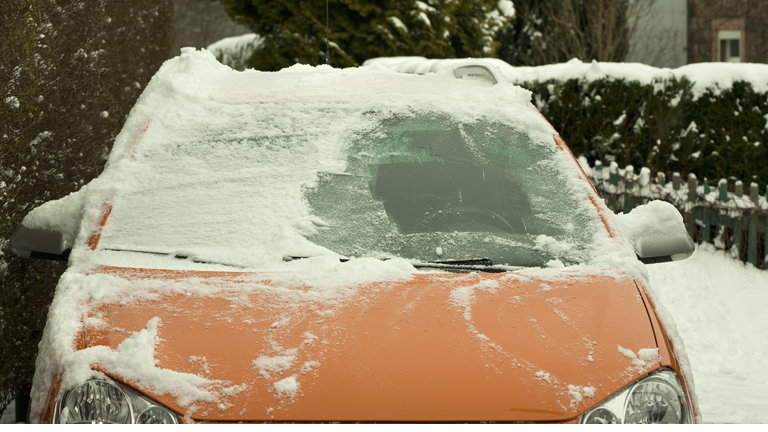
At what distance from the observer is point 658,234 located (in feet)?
8.78

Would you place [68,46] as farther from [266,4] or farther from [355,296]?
[266,4]

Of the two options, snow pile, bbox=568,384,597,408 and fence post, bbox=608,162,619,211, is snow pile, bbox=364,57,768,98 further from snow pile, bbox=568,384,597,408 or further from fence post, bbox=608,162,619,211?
snow pile, bbox=568,384,597,408

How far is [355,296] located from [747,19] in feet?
62.2

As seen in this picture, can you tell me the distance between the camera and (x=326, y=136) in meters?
2.85

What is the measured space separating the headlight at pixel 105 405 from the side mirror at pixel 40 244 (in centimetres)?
79

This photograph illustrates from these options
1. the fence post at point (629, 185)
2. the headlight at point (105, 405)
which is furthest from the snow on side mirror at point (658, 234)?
the fence post at point (629, 185)

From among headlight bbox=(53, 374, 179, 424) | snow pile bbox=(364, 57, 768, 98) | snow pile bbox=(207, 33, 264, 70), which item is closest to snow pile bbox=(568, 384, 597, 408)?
headlight bbox=(53, 374, 179, 424)

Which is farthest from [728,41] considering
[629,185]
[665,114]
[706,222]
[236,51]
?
[629,185]

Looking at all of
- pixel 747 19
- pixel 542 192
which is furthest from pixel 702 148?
pixel 747 19

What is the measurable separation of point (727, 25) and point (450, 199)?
18176mm

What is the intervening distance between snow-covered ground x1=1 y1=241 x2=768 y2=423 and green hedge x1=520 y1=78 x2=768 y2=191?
3.27ft

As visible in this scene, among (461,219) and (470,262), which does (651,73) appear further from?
(470,262)

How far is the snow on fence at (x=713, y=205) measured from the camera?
6910 mm

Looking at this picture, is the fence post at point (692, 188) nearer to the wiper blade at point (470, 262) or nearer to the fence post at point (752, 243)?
the fence post at point (752, 243)
